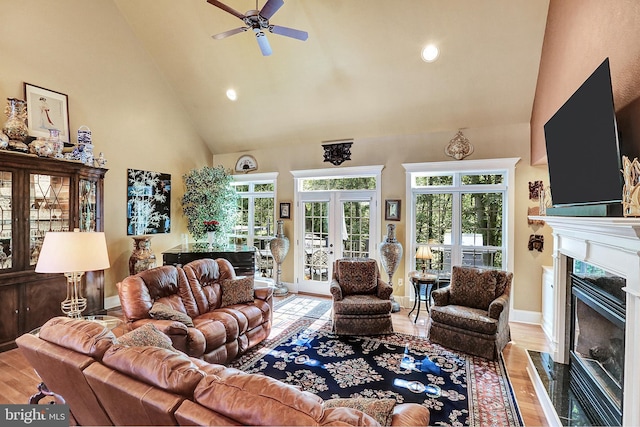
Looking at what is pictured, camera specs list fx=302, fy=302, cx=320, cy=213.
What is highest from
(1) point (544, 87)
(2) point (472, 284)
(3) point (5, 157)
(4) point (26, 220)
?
(1) point (544, 87)

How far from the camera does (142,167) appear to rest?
556cm

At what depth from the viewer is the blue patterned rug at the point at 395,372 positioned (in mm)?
2504

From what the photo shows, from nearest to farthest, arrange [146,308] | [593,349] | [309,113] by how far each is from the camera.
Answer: [593,349]
[146,308]
[309,113]

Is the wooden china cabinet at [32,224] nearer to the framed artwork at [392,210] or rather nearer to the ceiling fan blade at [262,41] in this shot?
the ceiling fan blade at [262,41]

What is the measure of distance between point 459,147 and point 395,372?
11.6ft

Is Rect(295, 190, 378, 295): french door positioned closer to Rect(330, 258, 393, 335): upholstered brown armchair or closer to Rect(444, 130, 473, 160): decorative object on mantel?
Rect(330, 258, 393, 335): upholstered brown armchair

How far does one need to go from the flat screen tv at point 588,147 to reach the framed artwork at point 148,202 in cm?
611

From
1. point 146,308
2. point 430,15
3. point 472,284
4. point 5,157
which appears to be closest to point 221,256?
point 146,308

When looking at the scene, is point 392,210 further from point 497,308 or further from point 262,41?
point 262,41

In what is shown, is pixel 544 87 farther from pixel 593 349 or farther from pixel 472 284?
pixel 593 349

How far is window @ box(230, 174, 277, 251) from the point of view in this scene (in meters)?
6.66

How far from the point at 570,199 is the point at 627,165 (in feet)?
3.40
